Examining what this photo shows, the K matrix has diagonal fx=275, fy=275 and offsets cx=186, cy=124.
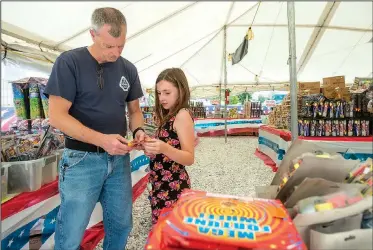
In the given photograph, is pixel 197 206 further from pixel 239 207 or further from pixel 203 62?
pixel 203 62

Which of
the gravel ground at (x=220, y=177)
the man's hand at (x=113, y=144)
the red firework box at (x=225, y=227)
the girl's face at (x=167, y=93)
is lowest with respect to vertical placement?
the gravel ground at (x=220, y=177)

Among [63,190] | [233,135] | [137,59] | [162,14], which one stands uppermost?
[162,14]

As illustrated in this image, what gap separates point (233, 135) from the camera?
436 inches

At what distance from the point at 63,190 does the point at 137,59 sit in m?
6.04

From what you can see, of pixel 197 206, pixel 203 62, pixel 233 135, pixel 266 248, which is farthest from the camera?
pixel 233 135

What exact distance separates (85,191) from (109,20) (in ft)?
2.60

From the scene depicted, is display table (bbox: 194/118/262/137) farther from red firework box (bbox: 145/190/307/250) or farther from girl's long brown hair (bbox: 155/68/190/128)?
red firework box (bbox: 145/190/307/250)

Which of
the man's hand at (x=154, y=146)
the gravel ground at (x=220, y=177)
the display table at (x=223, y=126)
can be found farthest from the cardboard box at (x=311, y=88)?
the display table at (x=223, y=126)

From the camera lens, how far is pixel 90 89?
4.28ft

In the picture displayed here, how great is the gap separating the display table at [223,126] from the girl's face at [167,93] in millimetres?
9265

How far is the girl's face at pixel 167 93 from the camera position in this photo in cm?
147

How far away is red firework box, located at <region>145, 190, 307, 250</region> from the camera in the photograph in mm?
565

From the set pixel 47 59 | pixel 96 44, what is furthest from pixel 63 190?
pixel 47 59

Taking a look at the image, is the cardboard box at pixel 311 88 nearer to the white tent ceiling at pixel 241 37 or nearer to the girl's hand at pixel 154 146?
the white tent ceiling at pixel 241 37
